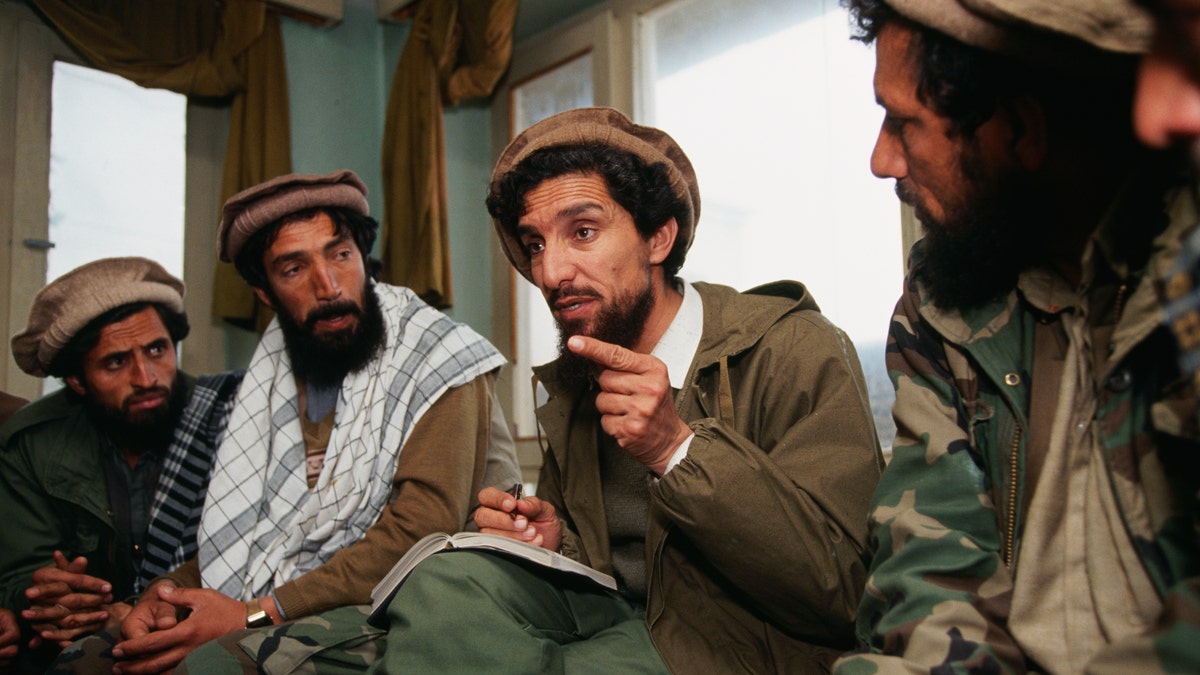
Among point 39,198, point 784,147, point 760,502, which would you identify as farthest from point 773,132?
point 39,198

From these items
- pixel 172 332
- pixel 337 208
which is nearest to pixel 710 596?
pixel 337 208

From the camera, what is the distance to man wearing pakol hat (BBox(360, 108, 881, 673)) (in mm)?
1361

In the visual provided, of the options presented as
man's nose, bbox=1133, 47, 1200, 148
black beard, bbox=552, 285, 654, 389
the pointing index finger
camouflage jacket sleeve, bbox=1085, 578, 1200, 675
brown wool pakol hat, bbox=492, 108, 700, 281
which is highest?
brown wool pakol hat, bbox=492, 108, 700, 281

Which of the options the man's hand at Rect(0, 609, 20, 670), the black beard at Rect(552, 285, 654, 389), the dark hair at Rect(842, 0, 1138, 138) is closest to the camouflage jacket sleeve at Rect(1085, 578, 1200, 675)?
the dark hair at Rect(842, 0, 1138, 138)

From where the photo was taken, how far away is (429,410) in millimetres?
2320

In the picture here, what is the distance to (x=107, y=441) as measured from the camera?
2822 millimetres

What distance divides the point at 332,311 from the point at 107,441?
88cm

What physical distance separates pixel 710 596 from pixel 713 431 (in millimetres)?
317

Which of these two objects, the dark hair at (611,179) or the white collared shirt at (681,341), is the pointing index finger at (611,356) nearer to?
the white collared shirt at (681,341)

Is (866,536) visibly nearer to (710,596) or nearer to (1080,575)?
(710,596)

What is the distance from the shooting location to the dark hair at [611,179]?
6.22 feet

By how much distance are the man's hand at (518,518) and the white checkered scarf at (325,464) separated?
60 cm

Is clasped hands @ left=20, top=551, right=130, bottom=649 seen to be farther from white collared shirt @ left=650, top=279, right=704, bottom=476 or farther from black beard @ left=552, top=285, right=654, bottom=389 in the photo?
white collared shirt @ left=650, top=279, right=704, bottom=476

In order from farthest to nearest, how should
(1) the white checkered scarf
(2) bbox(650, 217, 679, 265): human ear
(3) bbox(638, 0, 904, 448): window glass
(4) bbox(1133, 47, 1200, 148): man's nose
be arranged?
(3) bbox(638, 0, 904, 448): window glass, (1) the white checkered scarf, (2) bbox(650, 217, 679, 265): human ear, (4) bbox(1133, 47, 1200, 148): man's nose
